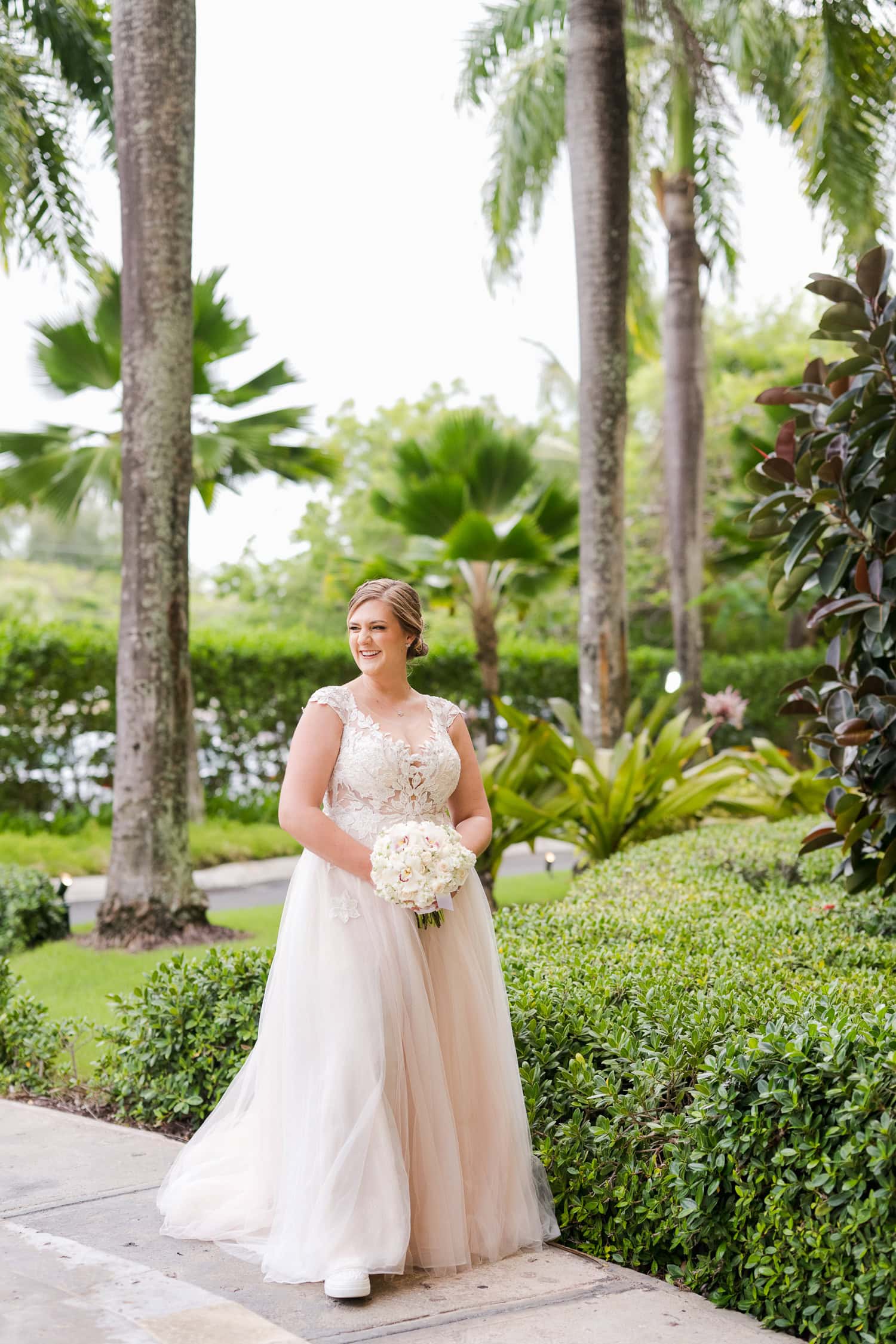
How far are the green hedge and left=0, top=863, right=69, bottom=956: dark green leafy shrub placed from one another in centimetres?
407

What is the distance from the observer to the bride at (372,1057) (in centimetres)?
333

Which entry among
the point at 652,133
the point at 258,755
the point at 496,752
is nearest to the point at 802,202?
the point at 496,752

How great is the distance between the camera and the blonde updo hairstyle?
12.2 feet

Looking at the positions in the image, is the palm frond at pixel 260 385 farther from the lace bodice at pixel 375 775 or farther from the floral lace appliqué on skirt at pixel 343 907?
the floral lace appliqué on skirt at pixel 343 907

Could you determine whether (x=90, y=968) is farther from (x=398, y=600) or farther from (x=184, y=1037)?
(x=398, y=600)

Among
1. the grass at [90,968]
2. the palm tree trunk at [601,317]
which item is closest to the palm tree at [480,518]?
the palm tree trunk at [601,317]

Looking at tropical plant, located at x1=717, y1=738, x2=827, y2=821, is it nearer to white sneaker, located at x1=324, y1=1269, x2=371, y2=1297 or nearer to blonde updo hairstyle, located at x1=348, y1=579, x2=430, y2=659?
blonde updo hairstyle, located at x1=348, y1=579, x2=430, y2=659

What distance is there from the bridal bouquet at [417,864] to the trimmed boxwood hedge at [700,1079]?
27.6 inches

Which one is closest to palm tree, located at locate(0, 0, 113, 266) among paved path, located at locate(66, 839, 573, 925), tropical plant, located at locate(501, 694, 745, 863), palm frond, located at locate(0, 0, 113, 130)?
palm frond, located at locate(0, 0, 113, 130)

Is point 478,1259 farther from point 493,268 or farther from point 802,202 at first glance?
point 493,268

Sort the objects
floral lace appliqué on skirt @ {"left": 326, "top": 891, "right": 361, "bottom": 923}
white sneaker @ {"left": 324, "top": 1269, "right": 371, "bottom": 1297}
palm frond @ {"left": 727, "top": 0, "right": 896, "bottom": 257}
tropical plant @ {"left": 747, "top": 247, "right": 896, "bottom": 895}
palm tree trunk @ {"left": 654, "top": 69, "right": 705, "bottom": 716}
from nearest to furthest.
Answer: white sneaker @ {"left": 324, "top": 1269, "right": 371, "bottom": 1297}, floral lace appliqué on skirt @ {"left": 326, "top": 891, "right": 361, "bottom": 923}, tropical plant @ {"left": 747, "top": 247, "right": 896, "bottom": 895}, palm frond @ {"left": 727, "top": 0, "right": 896, "bottom": 257}, palm tree trunk @ {"left": 654, "top": 69, "right": 705, "bottom": 716}

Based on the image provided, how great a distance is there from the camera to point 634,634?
2884cm

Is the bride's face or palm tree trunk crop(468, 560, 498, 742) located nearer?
the bride's face

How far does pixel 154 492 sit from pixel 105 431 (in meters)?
5.91
